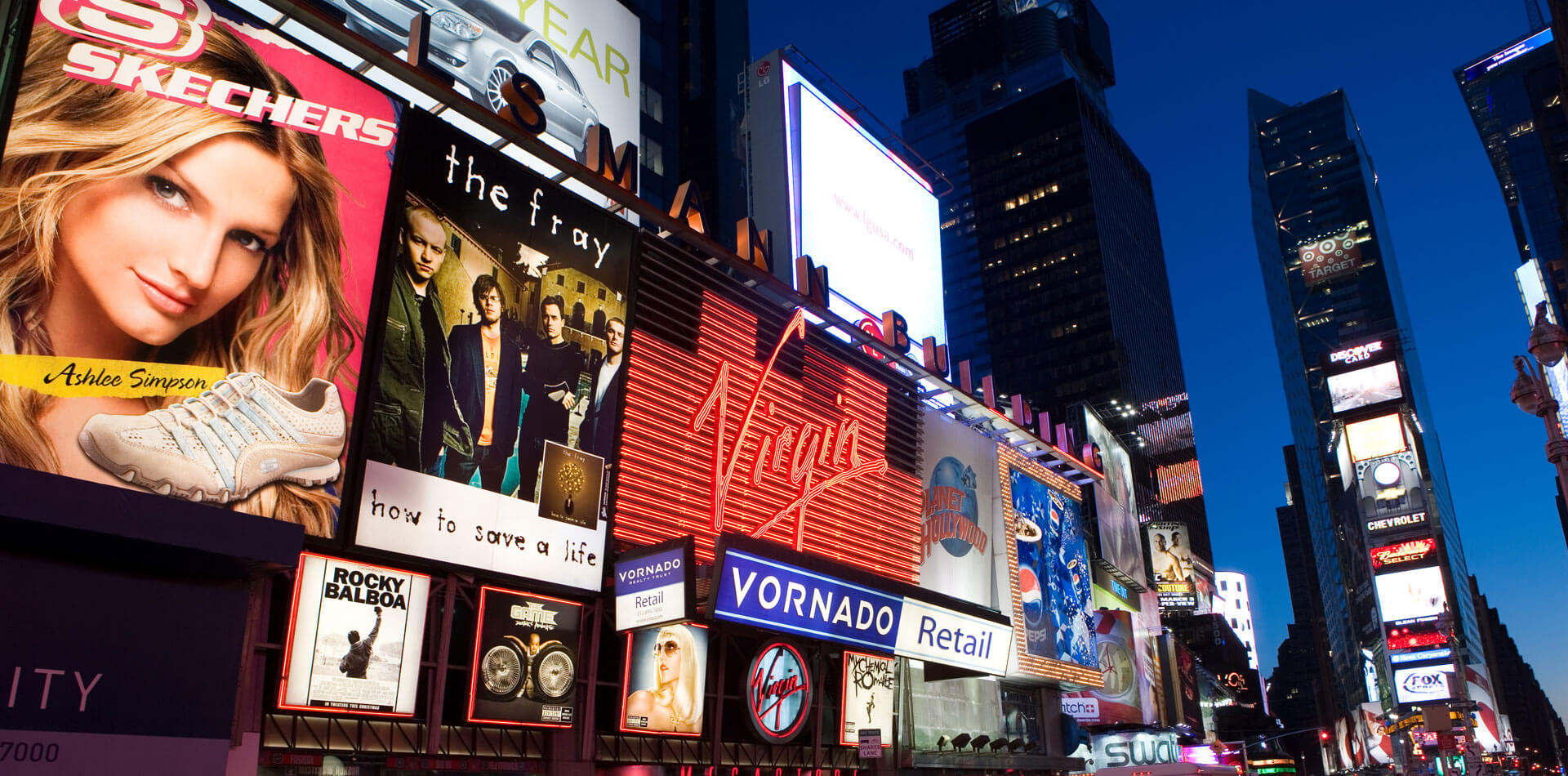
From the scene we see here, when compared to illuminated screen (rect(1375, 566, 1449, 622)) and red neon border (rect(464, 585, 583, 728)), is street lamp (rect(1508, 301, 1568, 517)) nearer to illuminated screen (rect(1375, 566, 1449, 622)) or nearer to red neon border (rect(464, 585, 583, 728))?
red neon border (rect(464, 585, 583, 728))

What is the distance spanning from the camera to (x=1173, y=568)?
305 ft

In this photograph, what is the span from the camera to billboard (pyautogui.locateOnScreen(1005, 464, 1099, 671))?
131 feet

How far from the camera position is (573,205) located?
78.0 ft

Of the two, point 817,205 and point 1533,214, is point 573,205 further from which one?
point 1533,214

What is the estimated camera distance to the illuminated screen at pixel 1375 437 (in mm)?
97375

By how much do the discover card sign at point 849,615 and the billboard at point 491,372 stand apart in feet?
9.92

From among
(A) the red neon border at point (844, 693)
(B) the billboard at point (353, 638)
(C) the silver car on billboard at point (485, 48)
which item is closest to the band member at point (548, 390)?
(B) the billboard at point (353, 638)

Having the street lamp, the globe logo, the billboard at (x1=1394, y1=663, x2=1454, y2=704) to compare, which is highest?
the globe logo

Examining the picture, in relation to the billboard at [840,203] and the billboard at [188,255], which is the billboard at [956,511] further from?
the billboard at [188,255]

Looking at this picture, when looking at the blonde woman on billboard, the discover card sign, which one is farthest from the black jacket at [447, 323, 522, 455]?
the blonde woman on billboard

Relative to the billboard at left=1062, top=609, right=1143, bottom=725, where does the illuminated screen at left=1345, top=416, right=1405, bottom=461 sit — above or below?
above

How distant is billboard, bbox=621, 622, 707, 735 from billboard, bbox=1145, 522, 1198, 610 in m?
73.5

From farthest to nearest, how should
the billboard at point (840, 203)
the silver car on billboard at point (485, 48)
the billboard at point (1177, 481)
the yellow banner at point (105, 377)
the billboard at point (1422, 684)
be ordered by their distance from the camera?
the billboard at point (1177, 481) → the billboard at point (1422, 684) → the billboard at point (840, 203) → the silver car on billboard at point (485, 48) → the yellow banner at point (105, 377)

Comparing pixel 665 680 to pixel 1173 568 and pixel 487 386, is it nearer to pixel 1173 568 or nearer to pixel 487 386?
pixel 487 386
